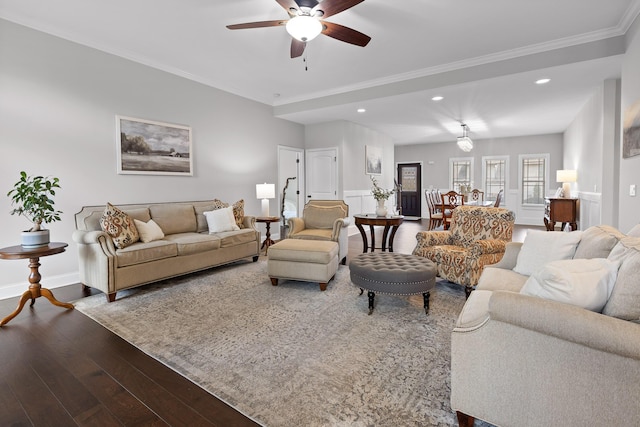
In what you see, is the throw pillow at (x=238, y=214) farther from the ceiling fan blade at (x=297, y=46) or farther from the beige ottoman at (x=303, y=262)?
the ceiling fan blade at (x=297, y=46)

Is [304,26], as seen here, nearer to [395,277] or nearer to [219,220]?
Result: [395,277]

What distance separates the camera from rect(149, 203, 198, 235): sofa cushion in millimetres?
4156

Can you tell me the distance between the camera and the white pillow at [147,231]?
3627 millimetres

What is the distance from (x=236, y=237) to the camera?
439 centimetres

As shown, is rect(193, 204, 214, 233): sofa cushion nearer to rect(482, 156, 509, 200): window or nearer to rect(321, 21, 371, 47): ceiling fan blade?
rect(321, 21, 371, 47): ceiling fan blade

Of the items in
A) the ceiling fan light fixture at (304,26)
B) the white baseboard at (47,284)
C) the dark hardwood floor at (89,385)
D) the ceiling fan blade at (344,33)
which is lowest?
the dark hardwood floor at (89,385)

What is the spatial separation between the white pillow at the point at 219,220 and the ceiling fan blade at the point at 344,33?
8.85ft

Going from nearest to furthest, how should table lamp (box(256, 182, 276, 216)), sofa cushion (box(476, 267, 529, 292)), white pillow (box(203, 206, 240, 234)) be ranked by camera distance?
sofa cushion (box(476, 267, 529, 292)) < white pillow (box(203, 206, 240, 234)) < table lamp (box(256, 182, 276, 216))

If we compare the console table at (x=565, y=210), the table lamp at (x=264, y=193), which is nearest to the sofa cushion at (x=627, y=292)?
the table lamp at (x=264, y=193)

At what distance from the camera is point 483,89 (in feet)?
15.5

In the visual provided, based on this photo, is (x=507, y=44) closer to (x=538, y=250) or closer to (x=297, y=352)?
(x=538, y=250)

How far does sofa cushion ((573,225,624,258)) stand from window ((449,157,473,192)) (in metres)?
8.30

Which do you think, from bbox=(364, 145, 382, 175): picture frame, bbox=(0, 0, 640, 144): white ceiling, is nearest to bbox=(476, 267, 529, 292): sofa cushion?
bbox=(0, 0, 640, 144): white ceiling

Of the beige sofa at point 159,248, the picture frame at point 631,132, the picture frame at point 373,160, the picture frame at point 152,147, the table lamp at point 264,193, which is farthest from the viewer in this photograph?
the picture frame at point 373,160
